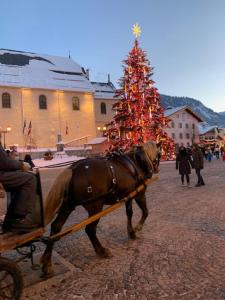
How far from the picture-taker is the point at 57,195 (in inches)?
216

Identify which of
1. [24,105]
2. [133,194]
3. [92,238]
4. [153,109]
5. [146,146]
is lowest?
[92,238]

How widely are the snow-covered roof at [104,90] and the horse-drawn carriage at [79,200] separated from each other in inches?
2132

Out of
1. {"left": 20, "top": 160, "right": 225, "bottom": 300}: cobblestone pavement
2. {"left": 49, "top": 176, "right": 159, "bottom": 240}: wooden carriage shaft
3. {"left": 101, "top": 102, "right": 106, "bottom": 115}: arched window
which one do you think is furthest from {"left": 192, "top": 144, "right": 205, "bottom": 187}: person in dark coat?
{"left": 101, "top": 102, "right": 106, "bottom": 115}: arched window

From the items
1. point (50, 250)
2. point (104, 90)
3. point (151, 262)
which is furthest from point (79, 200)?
point (104, 90)

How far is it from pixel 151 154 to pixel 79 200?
2.35 metres

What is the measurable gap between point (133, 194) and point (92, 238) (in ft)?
4.06

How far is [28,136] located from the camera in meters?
50.0

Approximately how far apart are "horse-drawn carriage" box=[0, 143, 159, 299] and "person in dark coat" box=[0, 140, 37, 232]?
12 centimetres

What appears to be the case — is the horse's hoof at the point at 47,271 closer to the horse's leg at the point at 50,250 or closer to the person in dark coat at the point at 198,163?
the horse's leg at the point at 50,250

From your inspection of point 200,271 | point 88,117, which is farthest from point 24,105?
point 200,271

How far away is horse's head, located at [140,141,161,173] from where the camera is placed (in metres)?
7.27

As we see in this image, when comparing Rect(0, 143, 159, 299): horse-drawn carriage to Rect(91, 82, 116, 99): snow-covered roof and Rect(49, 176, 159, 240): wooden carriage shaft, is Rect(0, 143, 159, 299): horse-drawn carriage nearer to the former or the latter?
Rect(49, 176, 159, 240): wooden carriage shaft

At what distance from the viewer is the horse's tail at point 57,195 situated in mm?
5379

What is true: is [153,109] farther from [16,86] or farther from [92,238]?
[92,238]
